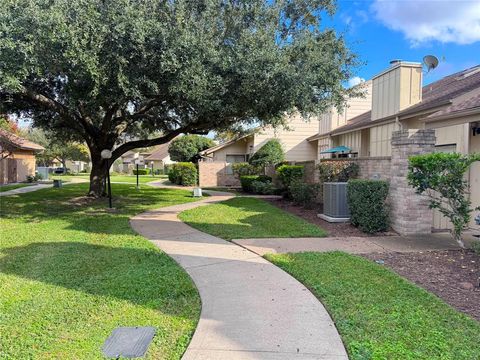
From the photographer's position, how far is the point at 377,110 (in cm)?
1538

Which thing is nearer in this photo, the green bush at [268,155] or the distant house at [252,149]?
the green bush at [268,155]

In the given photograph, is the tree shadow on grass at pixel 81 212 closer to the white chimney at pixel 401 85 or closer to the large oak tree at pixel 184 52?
the large oak tree at pixel 184 52

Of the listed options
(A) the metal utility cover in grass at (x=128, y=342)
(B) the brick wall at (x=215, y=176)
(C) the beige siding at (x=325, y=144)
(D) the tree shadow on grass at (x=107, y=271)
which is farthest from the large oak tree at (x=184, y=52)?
(B) the brick wall at (x=215, y=176)

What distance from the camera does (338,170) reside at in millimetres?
11758

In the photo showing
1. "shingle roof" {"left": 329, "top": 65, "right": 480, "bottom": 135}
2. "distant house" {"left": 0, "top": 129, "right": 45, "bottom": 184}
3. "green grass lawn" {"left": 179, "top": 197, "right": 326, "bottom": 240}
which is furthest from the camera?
"distant house" {"left": 0, "top": 129, "right": 45, "bottom": 184}

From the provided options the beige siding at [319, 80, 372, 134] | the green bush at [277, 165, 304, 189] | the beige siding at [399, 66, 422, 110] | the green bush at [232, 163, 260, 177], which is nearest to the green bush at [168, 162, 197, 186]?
the green bush at [232, 163, 260, 177]

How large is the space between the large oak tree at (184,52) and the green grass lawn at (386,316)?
4987 mm

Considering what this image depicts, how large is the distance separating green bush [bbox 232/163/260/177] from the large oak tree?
1209 cm

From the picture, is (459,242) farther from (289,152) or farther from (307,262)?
(289,152)

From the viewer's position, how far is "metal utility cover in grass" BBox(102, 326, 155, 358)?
3.26m

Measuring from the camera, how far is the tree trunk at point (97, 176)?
1630cm

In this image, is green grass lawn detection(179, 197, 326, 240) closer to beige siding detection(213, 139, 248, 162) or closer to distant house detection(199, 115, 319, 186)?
distant house detection(199, 115, 319, 186)

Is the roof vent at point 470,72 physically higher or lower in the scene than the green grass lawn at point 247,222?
higher

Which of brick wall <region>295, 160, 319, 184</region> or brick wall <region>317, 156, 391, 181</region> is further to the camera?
brick wall <region>295, 160, 319, 184</region>
